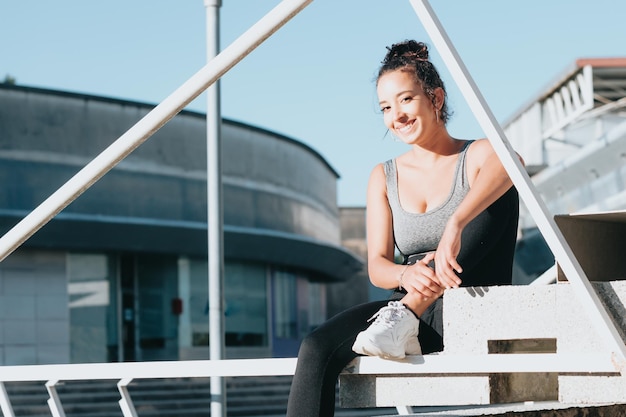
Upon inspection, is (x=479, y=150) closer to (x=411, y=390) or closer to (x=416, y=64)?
(x=416, y=64)

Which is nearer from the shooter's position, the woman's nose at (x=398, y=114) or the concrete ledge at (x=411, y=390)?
the concrete ledge at (x=411, y=390)

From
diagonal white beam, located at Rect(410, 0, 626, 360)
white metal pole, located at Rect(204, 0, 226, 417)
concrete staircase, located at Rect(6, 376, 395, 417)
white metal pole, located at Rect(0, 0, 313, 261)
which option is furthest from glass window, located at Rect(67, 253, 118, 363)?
diagonal white beam, located at Rect(410, 0, 626, 360)

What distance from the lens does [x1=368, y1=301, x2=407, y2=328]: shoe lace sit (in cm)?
303

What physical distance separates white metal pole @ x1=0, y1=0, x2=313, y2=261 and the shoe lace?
79 cm

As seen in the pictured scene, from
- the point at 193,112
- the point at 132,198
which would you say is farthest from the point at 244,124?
the point at 132,198

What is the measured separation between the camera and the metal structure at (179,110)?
2631 mm

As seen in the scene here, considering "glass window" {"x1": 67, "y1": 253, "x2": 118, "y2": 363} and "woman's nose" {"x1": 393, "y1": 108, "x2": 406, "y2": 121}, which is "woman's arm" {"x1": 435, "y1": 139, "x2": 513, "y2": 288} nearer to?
"woman's nose" {"x1": 393, "y1": 108, "x2": 406, "y2": 121}

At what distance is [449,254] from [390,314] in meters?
0.22

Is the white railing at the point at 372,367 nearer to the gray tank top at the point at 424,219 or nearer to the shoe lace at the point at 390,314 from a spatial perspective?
the shoe lace at the point at 390,314

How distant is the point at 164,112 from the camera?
335 cm

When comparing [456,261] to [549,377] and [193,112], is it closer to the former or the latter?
[549,377]

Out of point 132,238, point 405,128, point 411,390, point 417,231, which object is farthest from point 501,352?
point 132,238

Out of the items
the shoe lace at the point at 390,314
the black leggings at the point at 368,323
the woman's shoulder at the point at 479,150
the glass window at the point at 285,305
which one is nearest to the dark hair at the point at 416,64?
the woman's shoulder at the point at 479,150

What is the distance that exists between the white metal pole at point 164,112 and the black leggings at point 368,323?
2.46ft
